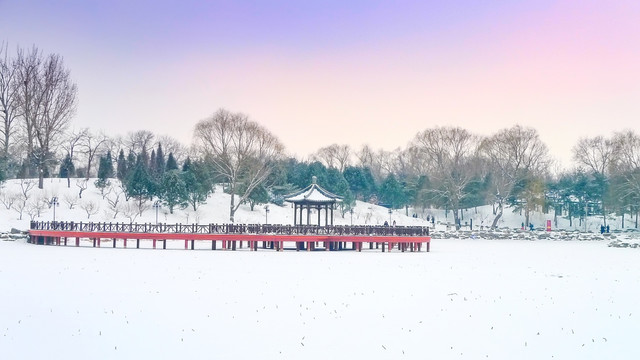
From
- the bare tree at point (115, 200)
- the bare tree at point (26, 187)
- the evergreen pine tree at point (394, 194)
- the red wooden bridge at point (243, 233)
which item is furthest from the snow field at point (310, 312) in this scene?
the evergreen pine tree at point (394, 194)

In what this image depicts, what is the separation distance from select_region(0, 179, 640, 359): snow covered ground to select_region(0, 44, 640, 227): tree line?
35796mm

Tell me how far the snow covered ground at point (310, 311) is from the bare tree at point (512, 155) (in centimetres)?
4631

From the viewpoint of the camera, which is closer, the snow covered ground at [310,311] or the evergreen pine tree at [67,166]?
the snow covered ground at [310,311]

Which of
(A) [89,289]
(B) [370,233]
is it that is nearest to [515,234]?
(B) [370,233]

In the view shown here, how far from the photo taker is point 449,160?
84.1 metres

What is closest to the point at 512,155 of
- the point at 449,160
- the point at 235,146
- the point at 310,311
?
the point at 449,160

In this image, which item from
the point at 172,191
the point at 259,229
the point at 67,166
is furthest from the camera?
the point at 67,166

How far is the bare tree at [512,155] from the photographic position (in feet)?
255

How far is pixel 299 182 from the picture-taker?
82.4 metres

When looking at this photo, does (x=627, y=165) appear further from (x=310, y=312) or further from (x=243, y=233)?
(x=310, y=312)

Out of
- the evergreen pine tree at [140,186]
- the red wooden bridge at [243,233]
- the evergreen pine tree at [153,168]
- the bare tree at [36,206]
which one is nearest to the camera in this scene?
the red wooden bridge at [243,233]

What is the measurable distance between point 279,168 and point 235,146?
422 inches

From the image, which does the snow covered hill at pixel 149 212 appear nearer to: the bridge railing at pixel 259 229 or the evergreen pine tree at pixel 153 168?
the evergreen pine tree at pixel 153 168

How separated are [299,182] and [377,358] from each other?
68281mm
